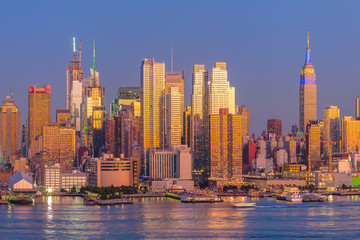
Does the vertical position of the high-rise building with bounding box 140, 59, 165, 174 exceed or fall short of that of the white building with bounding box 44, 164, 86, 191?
it exceeds it

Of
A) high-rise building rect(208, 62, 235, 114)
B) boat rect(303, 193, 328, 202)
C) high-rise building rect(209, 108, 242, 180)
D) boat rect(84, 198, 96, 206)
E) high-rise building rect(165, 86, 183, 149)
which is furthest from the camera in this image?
high-rise building rect(165, 86, 183, 149)

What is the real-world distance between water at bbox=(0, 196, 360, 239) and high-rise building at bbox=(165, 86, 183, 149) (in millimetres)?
87417

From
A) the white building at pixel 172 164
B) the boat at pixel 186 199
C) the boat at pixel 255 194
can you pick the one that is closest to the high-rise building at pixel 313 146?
the white building at pixel 172 164

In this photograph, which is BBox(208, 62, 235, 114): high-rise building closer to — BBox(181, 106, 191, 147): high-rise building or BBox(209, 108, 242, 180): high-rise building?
BBox(181, 106, 191, 147): high-rise building

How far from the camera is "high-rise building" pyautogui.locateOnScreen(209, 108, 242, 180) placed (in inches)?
6093

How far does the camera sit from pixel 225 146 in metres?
157

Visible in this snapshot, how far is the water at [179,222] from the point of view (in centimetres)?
6700

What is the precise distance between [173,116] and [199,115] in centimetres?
599

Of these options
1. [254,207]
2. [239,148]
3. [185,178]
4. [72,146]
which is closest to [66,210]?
[254,207]

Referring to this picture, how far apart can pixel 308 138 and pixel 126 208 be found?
110 m

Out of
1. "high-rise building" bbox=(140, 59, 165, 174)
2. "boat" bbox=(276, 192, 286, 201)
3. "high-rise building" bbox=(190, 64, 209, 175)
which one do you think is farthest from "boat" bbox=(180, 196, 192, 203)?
"high-rise building" bbox=(140, 59, 165, 174)

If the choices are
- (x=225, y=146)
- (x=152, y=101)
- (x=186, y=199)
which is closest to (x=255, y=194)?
(x=186, y=199)

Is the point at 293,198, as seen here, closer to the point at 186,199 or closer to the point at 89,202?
the point at 186,199

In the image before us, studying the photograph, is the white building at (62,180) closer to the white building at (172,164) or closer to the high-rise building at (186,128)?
the white building at (172,164)
